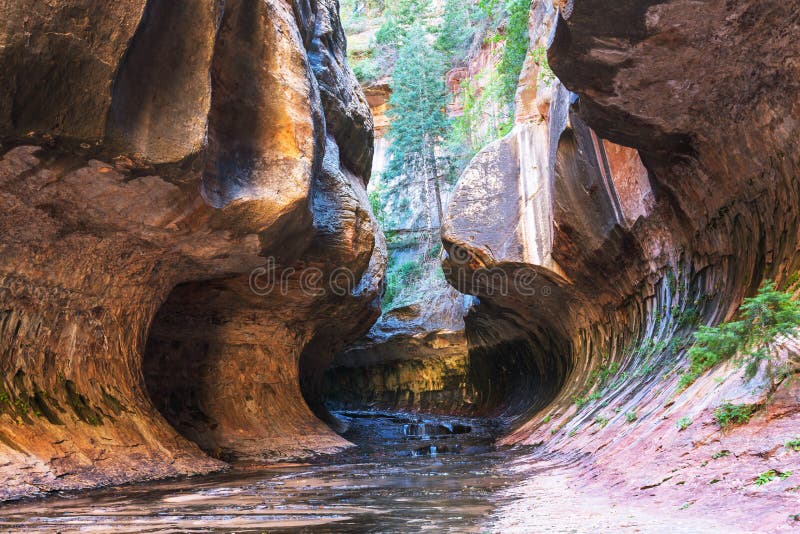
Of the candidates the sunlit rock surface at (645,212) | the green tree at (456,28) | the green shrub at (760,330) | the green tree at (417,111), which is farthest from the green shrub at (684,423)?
the green tree at (456,28)

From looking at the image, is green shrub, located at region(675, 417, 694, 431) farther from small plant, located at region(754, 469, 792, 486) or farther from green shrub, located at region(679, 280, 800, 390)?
small plant, located at region(754, 469, 792, 486)

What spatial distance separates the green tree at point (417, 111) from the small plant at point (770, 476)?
26.1 m

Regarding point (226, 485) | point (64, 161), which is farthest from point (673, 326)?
point (64, 161)

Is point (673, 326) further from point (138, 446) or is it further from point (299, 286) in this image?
point (138, 446)

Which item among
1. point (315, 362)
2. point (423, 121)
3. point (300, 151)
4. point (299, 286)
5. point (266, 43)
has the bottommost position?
point (315, 362)

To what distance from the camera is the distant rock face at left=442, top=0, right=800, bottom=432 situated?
6.39 m

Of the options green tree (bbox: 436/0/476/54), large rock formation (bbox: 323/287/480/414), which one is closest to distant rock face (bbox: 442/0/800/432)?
large rock formation (bbox: 323/287/480/414)

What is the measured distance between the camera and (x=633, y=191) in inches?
411

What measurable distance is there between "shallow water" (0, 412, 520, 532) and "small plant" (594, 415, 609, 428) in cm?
138

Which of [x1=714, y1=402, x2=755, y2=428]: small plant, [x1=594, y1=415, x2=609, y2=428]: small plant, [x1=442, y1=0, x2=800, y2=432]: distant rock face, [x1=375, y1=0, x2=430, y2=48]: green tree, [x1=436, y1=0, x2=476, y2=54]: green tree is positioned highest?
[x1=375, y1=0, x2=430, y2=48]: green tree

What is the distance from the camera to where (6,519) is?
4516 millimetres

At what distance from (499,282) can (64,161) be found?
33.3 ft

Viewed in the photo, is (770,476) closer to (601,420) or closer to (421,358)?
(601,420)

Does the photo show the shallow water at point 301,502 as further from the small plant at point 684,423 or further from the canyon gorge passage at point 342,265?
the small plant at point 684,423
